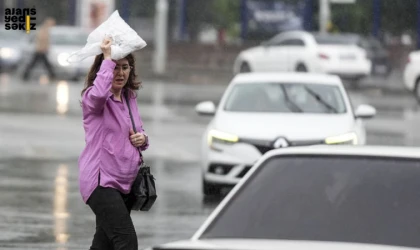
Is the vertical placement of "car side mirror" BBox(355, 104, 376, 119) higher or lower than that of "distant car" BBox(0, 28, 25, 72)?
higher

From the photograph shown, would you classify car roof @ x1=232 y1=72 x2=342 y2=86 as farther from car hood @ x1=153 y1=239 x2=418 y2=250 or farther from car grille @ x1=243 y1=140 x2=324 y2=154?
car hood @ x1=153 y1=239 x2=418 y2=250

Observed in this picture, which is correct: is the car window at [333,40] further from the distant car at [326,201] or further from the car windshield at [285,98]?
the distant car at [326,201]

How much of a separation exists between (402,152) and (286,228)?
689 millimetres

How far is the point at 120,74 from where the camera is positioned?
26.7 ft

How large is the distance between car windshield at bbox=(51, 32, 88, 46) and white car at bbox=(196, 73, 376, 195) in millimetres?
25129

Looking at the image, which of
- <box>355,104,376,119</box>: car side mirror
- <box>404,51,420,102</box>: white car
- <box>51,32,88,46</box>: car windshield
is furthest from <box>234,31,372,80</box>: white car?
<box>355,104,376,119</box>: car side mirror

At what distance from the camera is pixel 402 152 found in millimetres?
6453

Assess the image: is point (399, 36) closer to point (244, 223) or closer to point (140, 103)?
point (140, 103)

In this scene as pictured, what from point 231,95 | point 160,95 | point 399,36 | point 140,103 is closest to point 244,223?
point 231,95

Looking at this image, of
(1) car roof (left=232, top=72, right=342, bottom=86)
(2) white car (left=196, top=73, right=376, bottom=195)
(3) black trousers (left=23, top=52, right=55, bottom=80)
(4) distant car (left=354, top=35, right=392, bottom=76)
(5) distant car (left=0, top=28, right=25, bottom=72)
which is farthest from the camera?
(5) distant car (left=0, top=28, right=25, bottom=72)

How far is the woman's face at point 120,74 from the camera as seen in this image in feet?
26.6

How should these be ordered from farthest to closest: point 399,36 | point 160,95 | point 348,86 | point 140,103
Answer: point 399,36 < point 348,86 < point 160,95 < point 140,103

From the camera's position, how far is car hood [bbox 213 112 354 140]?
15.3 m

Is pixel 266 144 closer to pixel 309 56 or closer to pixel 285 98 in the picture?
pixel 285 98
